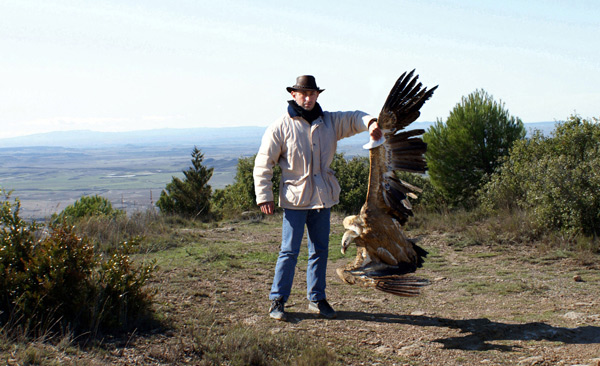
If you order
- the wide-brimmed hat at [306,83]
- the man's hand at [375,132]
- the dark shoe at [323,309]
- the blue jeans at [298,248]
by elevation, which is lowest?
the dark shoe at [323,309]

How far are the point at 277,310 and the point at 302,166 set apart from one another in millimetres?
1383

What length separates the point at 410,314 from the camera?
513cm

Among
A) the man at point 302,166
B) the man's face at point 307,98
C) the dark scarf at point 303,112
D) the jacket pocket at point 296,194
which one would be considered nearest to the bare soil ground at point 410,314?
the man at point 302,166

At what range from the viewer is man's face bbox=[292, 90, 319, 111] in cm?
461

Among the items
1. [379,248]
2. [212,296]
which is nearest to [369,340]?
[379,248]

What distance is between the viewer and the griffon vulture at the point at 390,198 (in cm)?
450

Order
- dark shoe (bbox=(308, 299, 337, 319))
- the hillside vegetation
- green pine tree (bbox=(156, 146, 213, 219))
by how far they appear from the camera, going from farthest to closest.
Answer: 1. green pine tree (bbox=(156, 146, 213, 219))
2. dark shoe (bbox=(308, 299, 337, 319))
3. the hillside vegetation

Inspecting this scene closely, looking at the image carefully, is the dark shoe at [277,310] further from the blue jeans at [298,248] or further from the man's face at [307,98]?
the man's face at [307,98]

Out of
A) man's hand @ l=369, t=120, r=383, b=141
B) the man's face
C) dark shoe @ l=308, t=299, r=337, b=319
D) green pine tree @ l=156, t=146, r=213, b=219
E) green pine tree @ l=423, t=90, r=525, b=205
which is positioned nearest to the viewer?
man's hand @ l=369, t=120, r=383, b=141

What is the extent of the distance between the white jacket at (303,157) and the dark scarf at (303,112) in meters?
0.04

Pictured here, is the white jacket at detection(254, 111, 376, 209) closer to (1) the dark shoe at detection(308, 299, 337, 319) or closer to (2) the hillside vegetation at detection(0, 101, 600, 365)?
(1) the dark shoe at detection(308, 299, 337, 319)

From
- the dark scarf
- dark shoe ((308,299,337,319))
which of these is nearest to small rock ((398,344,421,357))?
dark shoe ((308,299,337,319))

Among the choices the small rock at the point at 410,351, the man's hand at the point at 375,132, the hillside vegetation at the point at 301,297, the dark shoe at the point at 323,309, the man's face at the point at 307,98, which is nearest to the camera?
the hillside vegetation at the point at 301,297

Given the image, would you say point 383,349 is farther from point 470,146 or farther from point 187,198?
point 187,198
